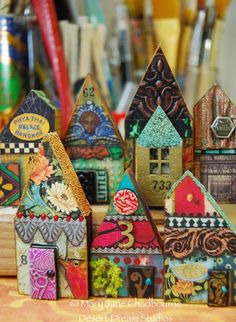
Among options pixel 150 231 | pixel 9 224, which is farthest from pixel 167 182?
pixel 9 224

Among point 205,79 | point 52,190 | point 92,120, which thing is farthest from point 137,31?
point 52,190

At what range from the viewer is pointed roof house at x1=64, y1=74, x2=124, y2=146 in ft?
1.93

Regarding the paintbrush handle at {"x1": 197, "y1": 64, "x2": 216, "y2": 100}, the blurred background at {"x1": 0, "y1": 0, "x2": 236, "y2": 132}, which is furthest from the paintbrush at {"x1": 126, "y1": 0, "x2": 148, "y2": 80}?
the paintbrush handle at {"x1": 197, "y1": 64, "x2": 216, "y2": 100}

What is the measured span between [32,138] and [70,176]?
99 mm

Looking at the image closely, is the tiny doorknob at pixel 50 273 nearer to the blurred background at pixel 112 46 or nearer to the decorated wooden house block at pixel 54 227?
the decorated wooden house block at pixel 54 227

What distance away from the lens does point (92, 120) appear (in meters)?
0.59

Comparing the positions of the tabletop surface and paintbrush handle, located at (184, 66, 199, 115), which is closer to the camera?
the tabletop surface

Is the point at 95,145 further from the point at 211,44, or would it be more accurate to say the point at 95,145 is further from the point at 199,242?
the point at 211,44

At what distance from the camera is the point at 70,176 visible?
51 cm

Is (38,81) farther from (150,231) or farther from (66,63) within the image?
(150,231)

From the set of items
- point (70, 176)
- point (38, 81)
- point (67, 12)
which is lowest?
point (70, 176)

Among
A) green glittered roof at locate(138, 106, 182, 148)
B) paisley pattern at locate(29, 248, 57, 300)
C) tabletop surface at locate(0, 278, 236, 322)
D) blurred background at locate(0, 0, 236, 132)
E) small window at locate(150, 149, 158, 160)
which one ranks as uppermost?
blurred background at locate(0, 0, 236, 132)

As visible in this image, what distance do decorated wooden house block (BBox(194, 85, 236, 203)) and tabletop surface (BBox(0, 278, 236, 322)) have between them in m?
0.15

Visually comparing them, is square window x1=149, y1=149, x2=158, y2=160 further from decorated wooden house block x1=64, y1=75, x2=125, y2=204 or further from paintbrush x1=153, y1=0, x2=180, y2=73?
paintbrush x1=153, y1=0, x2=180, y2=73
